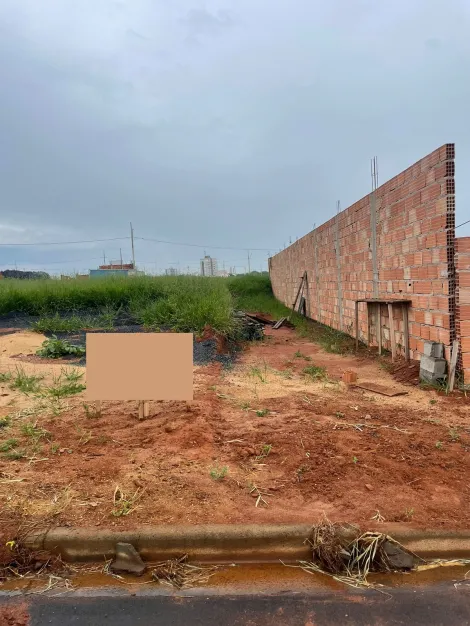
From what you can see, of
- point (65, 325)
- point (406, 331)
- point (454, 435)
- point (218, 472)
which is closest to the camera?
point (218, 472)

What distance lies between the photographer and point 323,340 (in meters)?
9.30

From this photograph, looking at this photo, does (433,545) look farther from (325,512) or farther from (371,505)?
(325,512)

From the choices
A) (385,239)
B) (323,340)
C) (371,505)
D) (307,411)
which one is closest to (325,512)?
(371,505)

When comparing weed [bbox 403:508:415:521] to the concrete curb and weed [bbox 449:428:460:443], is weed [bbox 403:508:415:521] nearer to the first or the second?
the concrete curb

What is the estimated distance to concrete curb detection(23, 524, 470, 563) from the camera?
6.98 feet

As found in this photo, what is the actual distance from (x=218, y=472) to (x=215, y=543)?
673mm

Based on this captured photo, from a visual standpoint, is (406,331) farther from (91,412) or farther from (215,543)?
(215,543)

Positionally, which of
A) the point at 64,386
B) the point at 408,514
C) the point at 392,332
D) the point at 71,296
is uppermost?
the point at 71,296

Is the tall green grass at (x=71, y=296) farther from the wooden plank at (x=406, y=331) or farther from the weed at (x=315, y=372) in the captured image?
the wooden plank at (x=406, y=331)

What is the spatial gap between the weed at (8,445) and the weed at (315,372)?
3629 mm

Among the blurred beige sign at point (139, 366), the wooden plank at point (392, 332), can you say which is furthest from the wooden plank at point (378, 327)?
the blurred beige sign at point (139, 366)

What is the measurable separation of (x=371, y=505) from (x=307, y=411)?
1720 millimetres

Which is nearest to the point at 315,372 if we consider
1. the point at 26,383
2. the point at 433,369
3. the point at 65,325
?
the point at 433,369

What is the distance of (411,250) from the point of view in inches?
224
